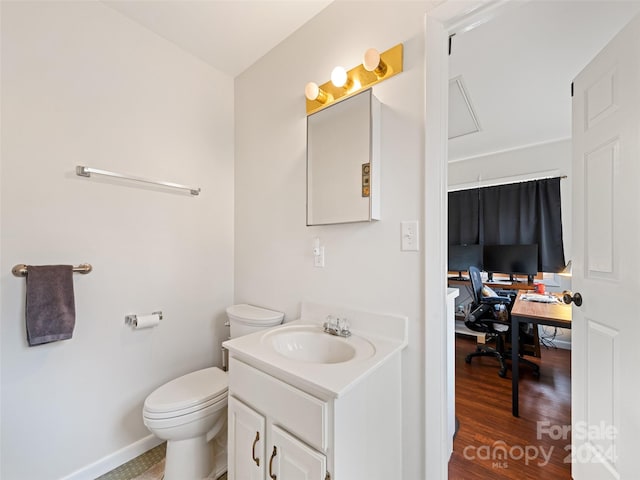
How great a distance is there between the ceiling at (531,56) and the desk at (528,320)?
5.54 ft

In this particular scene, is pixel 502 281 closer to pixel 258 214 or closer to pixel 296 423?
pixel 258 214

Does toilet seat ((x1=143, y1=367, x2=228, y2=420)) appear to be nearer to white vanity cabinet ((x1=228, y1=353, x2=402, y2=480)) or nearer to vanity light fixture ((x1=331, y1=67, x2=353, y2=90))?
white vanity cabinet ((x1=228, y1=353, x2=402, y2=480))

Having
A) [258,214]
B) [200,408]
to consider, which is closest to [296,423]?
[200,408]

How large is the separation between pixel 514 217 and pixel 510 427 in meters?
2.65

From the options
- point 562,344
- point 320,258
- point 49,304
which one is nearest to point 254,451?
point 320,258

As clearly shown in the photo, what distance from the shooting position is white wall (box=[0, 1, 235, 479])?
1.20 metres

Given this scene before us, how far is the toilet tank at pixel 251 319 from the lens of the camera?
158 cm

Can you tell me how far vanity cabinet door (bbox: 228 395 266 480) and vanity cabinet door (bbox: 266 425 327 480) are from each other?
2.0 inches

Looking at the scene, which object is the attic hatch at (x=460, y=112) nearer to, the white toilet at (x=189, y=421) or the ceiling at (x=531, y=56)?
the ceiling at (x=531, y=56)

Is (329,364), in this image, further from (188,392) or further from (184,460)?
(184,460)

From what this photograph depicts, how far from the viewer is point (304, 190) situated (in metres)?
1.56

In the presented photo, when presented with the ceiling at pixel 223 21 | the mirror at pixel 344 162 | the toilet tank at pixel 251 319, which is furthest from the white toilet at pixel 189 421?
the ceiling at pixel 223 21

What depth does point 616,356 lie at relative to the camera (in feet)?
3.56

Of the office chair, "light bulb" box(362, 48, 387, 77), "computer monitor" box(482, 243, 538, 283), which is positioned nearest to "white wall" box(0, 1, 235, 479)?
"light bulb" box(362, 48, 387, 77)
